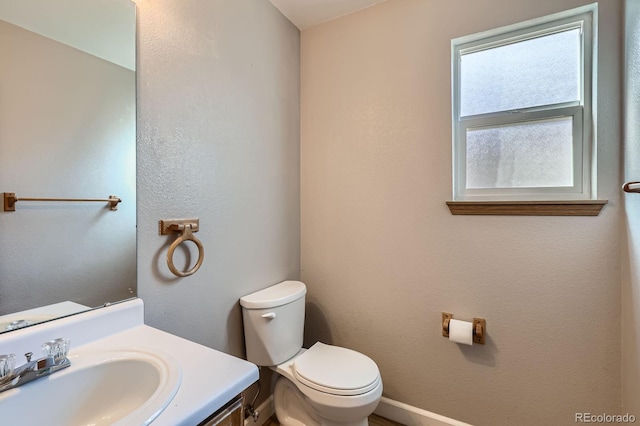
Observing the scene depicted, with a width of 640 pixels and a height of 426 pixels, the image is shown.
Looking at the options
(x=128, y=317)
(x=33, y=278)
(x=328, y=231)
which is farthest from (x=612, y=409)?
(x=33, y=278)

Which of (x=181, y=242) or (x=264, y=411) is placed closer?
(x=181, y=242)

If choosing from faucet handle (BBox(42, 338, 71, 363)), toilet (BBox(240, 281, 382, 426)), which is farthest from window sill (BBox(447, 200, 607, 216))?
faucet handle (BBox(42, 338, 71, 363))

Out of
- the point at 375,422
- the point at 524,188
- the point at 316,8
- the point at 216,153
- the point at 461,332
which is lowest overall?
the point at 375,422

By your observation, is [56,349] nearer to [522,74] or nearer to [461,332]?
[461,332]

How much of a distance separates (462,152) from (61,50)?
68.4 inches

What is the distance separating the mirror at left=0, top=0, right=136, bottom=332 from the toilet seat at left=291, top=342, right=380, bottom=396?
85 centimetres

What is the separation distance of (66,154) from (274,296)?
1030 millimetres

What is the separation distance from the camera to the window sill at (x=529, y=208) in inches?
50.8

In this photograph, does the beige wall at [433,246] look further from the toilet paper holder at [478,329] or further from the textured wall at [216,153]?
the textured wall at [216,153]

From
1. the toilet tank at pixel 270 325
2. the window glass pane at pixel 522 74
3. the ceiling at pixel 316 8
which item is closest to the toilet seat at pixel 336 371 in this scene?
the toilet tank at pixel 270 325

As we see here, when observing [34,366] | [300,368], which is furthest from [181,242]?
[300,368]

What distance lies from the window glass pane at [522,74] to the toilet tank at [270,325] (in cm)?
140

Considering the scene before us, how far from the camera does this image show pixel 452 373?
158 centimetres

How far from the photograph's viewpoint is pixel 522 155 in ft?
4.91
